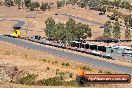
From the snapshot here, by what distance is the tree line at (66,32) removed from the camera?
11162 cm

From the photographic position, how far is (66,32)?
111 meters

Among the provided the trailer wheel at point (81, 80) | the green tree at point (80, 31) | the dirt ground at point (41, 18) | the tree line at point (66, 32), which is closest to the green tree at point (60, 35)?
the tree line at point (66, 32)

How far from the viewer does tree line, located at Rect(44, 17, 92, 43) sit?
11162 cm

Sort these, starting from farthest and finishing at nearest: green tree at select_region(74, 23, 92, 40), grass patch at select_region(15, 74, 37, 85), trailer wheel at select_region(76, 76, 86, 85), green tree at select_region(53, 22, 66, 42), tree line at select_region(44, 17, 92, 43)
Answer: green tree at select_region(74, 23, 92, 40)
green tree at select_region(53, 22, 66, 42)
tree line at select_region(44, 17, 92, 43)
grass patch at select_region(15, 74, 37, 85)
trailer wheel at select_region(76, 76, 86, 85)

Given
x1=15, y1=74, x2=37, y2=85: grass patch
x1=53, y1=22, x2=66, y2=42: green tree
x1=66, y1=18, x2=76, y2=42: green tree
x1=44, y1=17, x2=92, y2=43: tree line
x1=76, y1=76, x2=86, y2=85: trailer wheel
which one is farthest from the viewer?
x1=53, y1=22, x2=66, y2=42: green tree

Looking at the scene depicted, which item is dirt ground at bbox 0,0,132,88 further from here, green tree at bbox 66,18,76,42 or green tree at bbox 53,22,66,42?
green tree at bbox 66,18,76,42

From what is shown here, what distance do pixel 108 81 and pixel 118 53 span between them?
47444 mm

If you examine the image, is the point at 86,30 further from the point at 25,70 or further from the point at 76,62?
the point at 25,70

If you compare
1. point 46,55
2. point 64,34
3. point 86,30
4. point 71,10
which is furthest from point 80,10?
point 46,55

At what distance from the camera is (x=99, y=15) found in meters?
196

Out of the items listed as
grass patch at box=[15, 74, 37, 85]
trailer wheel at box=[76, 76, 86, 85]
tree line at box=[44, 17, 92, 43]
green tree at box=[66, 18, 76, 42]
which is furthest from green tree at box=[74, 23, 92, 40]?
trailer wheel at box=[76, 76, 86, 85]

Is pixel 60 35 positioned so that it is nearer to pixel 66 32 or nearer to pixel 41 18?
pixel 66 32

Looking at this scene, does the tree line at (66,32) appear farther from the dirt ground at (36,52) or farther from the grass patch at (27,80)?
the grass patch at (27,80)

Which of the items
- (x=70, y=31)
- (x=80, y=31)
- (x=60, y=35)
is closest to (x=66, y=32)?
(x=60, y=35)
